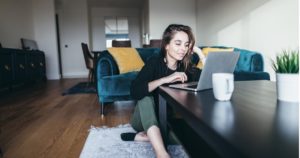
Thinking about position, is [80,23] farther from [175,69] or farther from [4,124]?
[175,69]

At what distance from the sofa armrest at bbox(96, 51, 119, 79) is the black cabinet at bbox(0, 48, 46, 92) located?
212 centimetres

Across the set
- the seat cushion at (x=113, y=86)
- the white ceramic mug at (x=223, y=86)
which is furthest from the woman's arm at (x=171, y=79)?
the seat cushion at (x=113, y=86)

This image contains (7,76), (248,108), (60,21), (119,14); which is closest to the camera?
(248,108)

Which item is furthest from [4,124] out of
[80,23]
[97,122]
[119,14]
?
[119,14]

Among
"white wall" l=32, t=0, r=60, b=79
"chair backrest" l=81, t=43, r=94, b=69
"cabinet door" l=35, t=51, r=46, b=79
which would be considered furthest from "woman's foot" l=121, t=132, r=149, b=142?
"white wall" l=32, t=0, r=60, b=79

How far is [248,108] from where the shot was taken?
76cm

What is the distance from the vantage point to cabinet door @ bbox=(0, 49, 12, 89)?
3.69m

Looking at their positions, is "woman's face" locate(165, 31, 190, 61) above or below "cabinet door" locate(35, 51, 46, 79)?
above

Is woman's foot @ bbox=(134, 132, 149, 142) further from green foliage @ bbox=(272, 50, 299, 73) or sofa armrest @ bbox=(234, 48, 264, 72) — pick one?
sofa armrest @ bbox=(234, 48, 264, 72)

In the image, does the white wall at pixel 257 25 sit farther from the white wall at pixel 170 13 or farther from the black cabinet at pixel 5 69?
the black cabinet at pixel 5 69

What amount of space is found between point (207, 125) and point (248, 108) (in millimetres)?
247

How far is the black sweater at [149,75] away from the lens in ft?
4.24

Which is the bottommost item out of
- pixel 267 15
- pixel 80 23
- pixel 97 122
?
pixel 97 122

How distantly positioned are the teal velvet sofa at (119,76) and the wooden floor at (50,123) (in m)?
0.23
